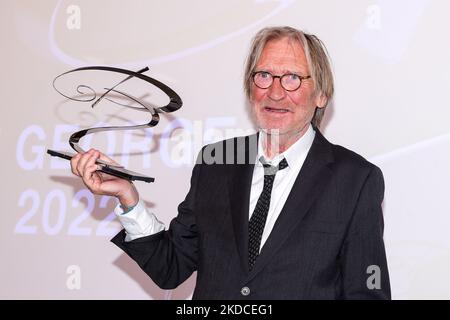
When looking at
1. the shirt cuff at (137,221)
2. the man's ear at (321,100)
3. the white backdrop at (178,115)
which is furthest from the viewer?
the white backdrop at (178,115)

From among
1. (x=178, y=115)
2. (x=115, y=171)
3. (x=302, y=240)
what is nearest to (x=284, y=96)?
(x=302, y=240)

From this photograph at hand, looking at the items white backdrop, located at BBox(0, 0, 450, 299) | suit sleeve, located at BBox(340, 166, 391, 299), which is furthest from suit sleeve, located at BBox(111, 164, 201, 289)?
white backdrop, located at BBox(0, 0, 450, 299)

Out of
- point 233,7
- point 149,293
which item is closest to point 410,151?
point 233,7

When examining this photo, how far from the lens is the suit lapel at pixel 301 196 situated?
6.49ft

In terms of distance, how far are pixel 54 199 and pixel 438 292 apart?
1.93 meters

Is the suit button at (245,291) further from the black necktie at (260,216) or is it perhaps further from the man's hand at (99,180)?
the man's hand at (99,180)

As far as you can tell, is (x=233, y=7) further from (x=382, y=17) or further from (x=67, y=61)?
(x=67, y=61)

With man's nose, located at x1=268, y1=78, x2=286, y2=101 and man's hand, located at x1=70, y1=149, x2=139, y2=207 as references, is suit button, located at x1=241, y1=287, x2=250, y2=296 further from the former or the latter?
man's nose, located at x1=268, y1=78, x2=286, y2=101

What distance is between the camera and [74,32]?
341cm

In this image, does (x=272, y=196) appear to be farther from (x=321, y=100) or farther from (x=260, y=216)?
(x=321, y=100)

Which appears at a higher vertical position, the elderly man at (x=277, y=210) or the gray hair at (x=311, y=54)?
the gray hair at (x=311, y=54)

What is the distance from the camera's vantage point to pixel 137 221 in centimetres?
209

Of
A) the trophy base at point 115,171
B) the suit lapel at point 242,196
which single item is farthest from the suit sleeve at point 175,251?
the trophy base at point 115,171

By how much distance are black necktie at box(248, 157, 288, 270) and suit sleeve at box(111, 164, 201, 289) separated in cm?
24
